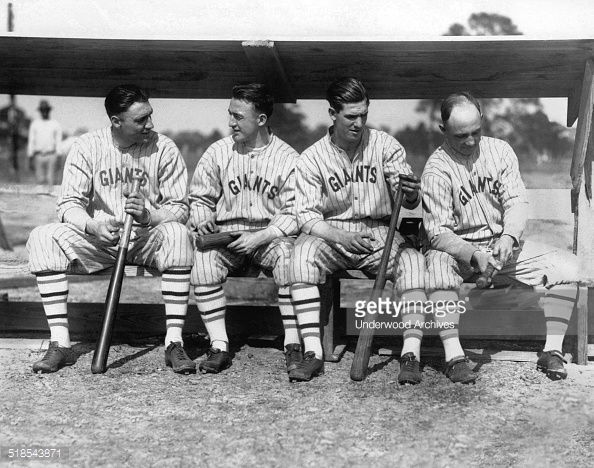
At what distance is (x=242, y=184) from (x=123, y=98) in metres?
0.83

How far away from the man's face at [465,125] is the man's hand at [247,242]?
1147 mm

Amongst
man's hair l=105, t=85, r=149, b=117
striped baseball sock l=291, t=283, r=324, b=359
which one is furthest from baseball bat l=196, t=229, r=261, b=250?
man's hair l=105, t=85, r=149, b=117

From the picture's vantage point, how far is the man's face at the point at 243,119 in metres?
4.12

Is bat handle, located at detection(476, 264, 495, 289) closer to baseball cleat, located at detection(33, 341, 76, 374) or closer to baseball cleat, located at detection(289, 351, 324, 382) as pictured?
baseball cleat, located at detection(289, 351, 324, 382)

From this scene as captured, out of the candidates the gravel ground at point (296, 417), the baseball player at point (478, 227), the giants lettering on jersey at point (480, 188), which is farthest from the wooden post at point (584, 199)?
the giants lettering on jersey at point (480, 188)

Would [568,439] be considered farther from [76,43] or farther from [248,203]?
[76,43]

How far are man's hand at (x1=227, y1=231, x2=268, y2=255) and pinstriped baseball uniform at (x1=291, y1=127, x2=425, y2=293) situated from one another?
21 centimetres

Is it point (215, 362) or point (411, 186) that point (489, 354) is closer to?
point (411, 186)

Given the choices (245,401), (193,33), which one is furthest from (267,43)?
(245,401)

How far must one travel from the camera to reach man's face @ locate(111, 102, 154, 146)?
4160 mm

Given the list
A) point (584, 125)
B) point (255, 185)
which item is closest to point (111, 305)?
point (255, 185)

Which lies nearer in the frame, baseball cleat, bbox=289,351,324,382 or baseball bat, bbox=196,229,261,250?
baseball cleat, bbox=289,351,324,382

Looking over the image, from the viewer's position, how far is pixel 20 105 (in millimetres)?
12102

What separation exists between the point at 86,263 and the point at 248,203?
95 cm
